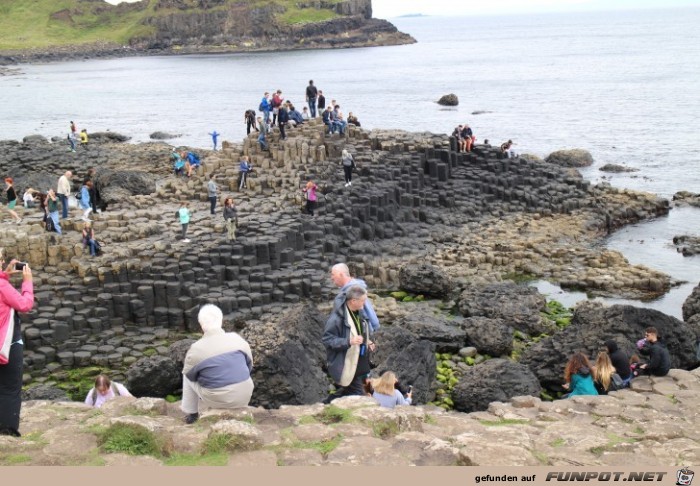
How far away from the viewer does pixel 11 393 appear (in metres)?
9.86

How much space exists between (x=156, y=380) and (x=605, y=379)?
10.7 meters

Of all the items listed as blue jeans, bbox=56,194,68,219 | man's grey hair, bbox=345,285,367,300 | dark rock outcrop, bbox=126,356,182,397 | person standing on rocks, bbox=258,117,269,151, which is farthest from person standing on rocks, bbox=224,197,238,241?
man's grey hair, bbox=345,285,367,300

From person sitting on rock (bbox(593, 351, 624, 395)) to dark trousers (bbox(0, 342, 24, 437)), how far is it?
10.1 metres

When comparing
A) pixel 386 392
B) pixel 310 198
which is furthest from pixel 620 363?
pixel 310 198

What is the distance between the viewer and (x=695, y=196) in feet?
145

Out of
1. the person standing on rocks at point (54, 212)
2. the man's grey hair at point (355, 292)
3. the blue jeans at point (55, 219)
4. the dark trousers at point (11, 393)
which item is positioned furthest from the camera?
the blue jeans at point (55, 219)

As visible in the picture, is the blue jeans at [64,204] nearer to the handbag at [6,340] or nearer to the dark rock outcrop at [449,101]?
the handbag at [6,340]

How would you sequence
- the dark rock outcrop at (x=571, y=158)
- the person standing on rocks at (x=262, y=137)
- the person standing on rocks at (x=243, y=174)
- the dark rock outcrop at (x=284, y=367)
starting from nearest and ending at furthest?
1. the dark rock outcrop at (x=284, y=367)
2. the person standing on rocks at (x=243, y=174)
3. the person standing on rocks at (x=262, y=137)
4. the dark rock outcrop at (x=571, y=158)

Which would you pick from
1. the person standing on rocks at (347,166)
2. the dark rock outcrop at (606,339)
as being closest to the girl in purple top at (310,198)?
the person standing on rocks at (347,166)

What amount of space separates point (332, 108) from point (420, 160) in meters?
6.11

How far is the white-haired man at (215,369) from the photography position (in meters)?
9.91

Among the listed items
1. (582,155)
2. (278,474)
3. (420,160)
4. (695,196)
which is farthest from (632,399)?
(582,155)

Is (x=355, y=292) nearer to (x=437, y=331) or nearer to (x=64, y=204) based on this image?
(x=437, y=331)

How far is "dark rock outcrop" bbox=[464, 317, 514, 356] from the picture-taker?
22125 millimetres
